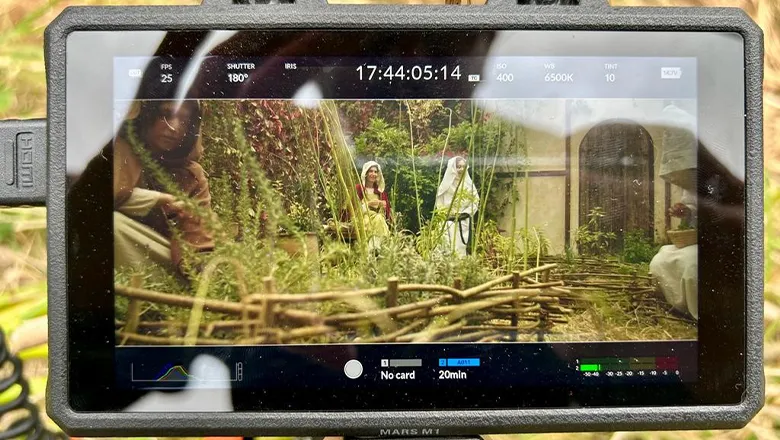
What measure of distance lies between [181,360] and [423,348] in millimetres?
195

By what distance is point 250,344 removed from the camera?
1.86 feet

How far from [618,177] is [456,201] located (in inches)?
5.2

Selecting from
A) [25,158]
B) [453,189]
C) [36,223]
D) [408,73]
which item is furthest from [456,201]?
[36,223]

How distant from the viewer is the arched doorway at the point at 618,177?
22.4 inches

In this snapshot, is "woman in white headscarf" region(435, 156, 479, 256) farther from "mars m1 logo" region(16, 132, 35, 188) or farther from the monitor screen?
"mars m1 logo" region(16, 132, 35, 188)

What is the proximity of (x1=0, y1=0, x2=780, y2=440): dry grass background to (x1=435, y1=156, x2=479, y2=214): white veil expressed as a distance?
25 cm

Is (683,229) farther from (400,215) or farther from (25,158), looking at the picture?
(25,158)

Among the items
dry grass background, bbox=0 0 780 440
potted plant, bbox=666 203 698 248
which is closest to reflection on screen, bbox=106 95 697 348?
potted plant, bbox=666 203 698 248

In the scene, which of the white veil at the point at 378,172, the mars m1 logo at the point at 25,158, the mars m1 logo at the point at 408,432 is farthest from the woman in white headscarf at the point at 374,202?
the mars m1 logo at the point at 25,158

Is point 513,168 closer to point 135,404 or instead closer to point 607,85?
point 607,85

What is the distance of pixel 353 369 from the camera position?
0.57 metres

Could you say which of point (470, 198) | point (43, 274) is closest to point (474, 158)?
point (470, 198)

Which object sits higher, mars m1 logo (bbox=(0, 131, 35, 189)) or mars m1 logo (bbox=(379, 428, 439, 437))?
mars m1 logo (bbox=(0, 131, 35, 189))

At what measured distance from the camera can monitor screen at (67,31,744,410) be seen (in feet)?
1.84
